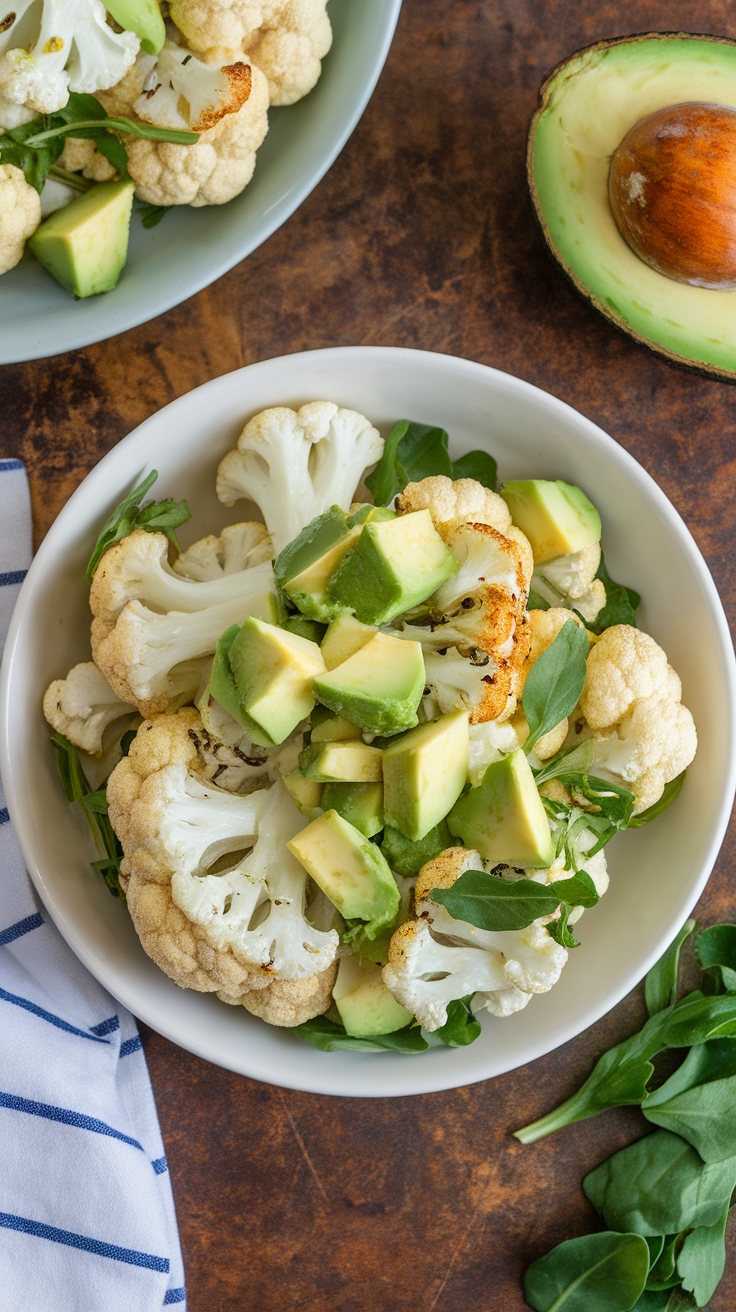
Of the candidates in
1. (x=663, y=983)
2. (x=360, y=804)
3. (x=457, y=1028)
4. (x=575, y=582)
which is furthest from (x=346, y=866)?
(x=663, y=983)

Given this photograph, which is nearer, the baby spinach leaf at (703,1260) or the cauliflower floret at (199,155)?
the cauliflower floret at (199,155)

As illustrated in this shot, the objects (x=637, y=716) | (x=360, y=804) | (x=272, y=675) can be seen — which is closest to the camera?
(x=272, y=675)

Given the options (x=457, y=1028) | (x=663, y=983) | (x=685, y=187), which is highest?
(x=685, y=187)

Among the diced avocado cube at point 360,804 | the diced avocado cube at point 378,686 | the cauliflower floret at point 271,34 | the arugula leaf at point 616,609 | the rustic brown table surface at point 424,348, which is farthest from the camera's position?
the rustic brown table surface at point 424,348

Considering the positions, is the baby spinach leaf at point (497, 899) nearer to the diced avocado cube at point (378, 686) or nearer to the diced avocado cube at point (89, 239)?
the diced avocado cube at point (378, 686)

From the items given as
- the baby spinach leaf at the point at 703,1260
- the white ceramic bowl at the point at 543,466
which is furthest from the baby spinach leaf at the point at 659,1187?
the white ceramic bowl at the point at 543,466

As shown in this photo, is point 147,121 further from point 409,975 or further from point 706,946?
point 706,946

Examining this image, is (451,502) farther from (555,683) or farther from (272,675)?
(272,675)
